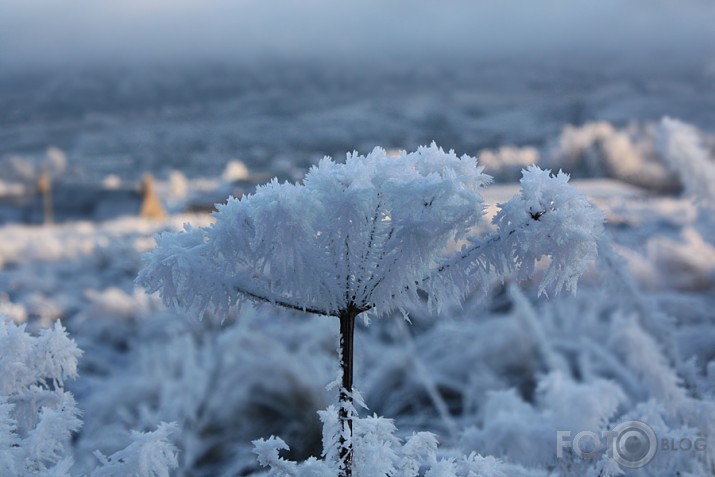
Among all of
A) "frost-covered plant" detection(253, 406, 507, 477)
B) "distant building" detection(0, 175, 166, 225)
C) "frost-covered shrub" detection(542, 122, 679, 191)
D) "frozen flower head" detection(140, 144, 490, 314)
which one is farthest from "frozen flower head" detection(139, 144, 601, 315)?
"distant building" detection(0, 175, 166, 225)

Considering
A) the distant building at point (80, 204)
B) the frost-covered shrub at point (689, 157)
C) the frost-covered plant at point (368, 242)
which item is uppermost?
the frost-covered shrub at point (689, 157)

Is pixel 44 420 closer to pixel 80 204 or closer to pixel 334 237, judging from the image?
pixel 334 237

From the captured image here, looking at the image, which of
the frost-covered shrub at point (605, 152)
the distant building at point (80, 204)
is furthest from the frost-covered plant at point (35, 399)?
the distant building at point (80, 204)

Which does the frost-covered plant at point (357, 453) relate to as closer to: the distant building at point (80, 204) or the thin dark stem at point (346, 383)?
the thin dark stem at point (346, 383)

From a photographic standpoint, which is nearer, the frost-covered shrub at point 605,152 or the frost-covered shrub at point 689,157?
the frost-covered shrub at point 689,157

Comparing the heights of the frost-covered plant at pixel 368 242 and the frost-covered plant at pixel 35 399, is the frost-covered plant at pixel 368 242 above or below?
above

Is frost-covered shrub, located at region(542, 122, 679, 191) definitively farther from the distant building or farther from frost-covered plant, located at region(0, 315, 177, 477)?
frost-covered plant, located at region(0, 315, 177, 477)

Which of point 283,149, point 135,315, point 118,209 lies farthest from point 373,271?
point 283,149

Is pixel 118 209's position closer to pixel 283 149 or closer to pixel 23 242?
pixel 23 242

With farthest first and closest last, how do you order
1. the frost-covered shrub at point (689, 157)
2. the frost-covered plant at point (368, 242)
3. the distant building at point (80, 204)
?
the distant building at point (80, 204), the frost-covered shrub at point (689, 157), the frost-covered plant at point (368, 242)
